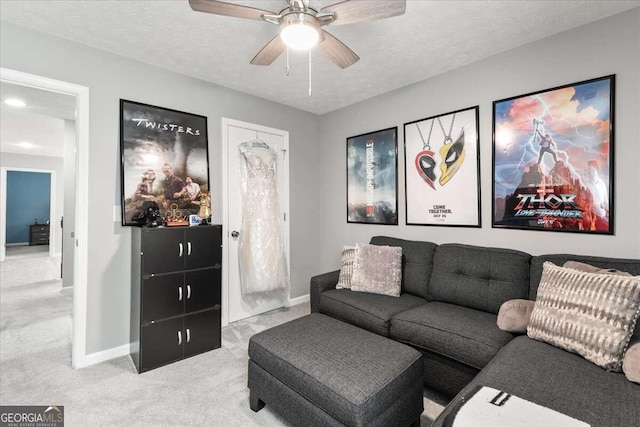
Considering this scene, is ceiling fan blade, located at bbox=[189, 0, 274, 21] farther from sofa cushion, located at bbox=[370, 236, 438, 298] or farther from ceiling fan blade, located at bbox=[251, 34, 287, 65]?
sofa cushion, located at bbox=[370, 236, 438, 298]

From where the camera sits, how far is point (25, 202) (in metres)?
8.53

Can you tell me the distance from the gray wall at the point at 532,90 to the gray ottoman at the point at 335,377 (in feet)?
4.98

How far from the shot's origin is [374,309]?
2.28 metres

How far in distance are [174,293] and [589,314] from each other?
2709mm

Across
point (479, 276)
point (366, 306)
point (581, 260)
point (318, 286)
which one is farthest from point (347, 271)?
point (581, 260)

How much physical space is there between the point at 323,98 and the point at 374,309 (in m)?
2.46

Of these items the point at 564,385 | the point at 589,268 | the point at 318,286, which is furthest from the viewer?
the point at 318,286

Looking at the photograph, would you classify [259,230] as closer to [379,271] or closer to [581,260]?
[379,271]

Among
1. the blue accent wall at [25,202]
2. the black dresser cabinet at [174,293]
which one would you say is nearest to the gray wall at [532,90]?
the black dresser cabinet at [174,293]

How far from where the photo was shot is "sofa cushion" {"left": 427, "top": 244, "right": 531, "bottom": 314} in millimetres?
2111

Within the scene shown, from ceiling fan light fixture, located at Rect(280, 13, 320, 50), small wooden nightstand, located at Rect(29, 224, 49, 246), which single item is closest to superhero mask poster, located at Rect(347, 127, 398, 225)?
ceiling fan light fixture, located at Rect(280, 13, 320, 50)

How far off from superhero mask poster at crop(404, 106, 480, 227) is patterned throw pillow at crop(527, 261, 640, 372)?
3.60 feet

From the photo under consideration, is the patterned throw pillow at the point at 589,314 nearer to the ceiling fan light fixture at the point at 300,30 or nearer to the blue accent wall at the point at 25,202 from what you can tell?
the ceiling fan light fixture at the point at 300,30

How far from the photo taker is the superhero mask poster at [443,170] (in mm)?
2664
